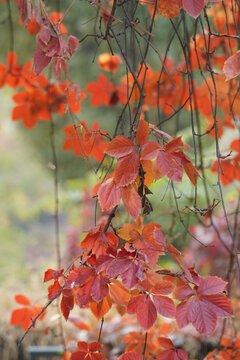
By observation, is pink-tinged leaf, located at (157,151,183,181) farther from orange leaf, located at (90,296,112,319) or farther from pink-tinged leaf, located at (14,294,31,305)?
pink-tinged leaf, located at (14,294,31,305)

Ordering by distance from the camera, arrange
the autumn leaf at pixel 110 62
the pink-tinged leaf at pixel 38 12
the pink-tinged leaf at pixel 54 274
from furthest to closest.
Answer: the autumn leaf at pixel 110 62 → the pink-tinged leaf at pixel 54 274 → the pink-tinged leaf at pixel 38 12

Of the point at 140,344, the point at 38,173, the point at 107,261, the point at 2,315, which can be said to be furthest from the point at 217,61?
the point at 38,173

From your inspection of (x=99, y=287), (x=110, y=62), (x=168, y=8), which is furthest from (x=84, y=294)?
(x=110, y=62)

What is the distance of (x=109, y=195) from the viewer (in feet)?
2.09

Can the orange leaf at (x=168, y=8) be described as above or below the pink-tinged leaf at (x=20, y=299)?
above

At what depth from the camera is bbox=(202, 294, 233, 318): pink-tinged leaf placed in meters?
0.63

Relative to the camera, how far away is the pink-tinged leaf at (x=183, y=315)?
2.11 ft

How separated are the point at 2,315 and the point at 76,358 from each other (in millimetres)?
1549

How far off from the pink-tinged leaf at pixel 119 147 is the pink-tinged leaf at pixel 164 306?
8.0 inches

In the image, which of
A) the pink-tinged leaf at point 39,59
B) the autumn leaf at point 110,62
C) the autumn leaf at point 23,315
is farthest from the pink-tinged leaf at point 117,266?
the autumn leaf at point 110,62

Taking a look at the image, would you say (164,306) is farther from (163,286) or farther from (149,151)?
(149,151)

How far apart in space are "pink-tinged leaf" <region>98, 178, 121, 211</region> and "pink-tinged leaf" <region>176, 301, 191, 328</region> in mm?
169

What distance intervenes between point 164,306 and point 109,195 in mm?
168

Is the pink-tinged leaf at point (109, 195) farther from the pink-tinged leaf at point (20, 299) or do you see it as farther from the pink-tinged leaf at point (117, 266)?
the pink-tinged leaf at point (20, 299)
